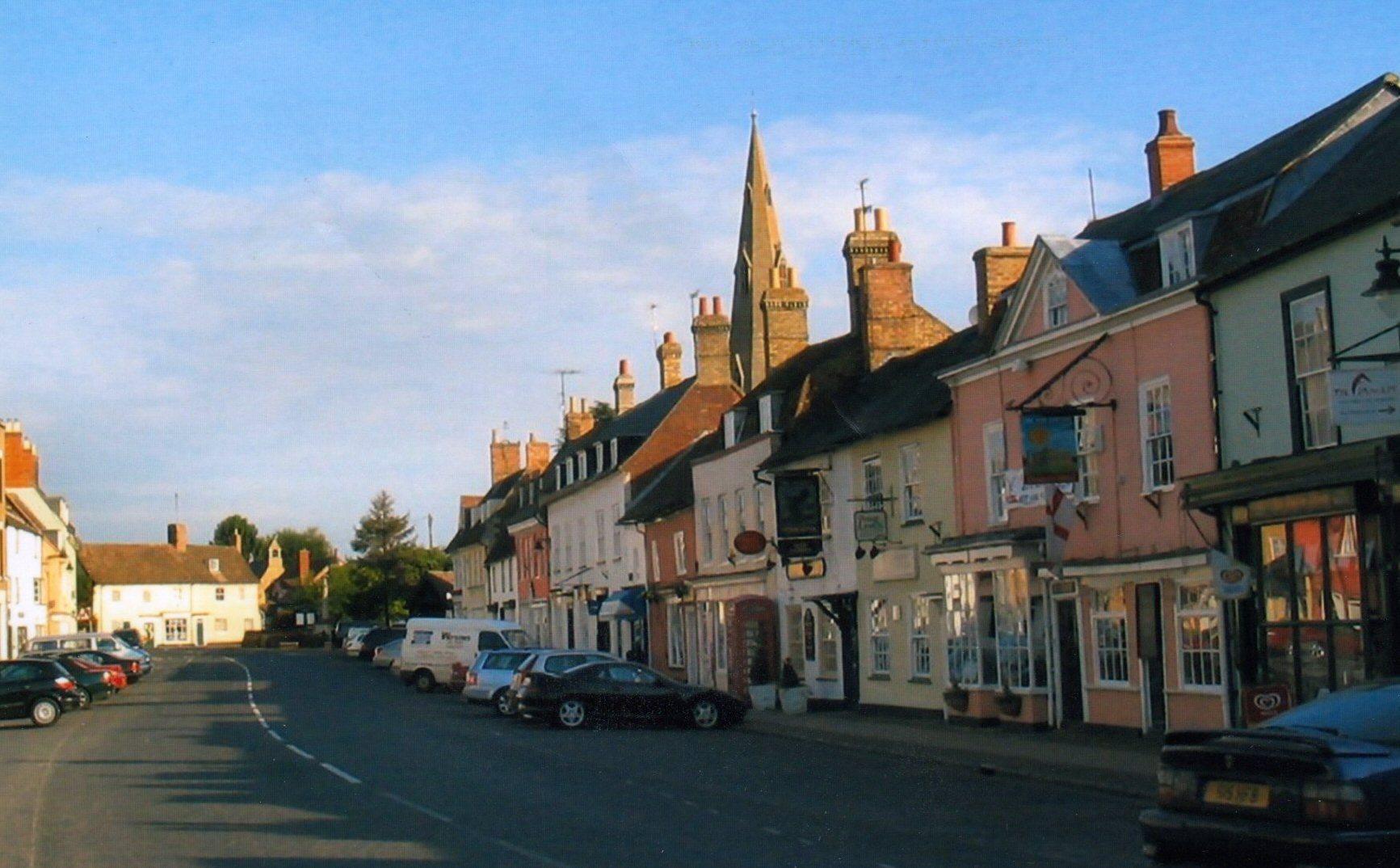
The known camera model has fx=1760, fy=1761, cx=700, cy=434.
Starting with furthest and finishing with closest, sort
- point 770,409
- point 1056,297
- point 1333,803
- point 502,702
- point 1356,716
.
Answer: point 770,409 → point 502,702 → point 1056,297 → point 1356,716 → point 1333,803

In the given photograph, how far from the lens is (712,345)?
5866 centimetres

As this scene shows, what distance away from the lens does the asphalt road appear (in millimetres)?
14320

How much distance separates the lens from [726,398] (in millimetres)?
60469

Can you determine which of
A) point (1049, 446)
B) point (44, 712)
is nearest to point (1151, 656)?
point (1049, 446)

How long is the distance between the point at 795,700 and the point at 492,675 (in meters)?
8.33

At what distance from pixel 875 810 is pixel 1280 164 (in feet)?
42.6

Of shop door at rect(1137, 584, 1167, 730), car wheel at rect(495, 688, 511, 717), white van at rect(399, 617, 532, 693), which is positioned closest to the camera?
shop door at rect(1137, 584, 1167, 730)

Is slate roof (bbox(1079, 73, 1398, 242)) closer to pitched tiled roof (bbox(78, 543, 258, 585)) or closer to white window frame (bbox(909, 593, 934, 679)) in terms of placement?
white window frame (bbox(909, 593, 934, 679))

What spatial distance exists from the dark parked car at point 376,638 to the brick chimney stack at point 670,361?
15.6 meters

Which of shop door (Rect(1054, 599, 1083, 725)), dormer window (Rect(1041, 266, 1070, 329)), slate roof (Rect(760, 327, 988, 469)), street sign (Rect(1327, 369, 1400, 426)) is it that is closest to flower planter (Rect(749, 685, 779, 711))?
slate roof (Rect(760, 327, 988, 469))

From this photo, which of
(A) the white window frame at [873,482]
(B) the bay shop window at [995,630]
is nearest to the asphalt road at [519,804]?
(B) the bay shop window at [995,630]

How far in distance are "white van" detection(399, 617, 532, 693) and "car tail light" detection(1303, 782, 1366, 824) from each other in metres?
44.2

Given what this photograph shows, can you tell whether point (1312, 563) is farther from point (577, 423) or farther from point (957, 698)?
point (577, 423)

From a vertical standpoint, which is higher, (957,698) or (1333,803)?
(1333,803)
